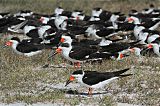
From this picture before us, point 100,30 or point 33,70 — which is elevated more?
point 33,70

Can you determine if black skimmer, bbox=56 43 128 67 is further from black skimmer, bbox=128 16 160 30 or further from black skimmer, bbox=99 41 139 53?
black skimmer, bbox=128 16 160 30

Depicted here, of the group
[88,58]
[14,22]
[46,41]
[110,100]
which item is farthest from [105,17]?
[110,100]

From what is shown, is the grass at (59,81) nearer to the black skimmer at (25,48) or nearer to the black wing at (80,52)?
the black skimmer at (25,48)

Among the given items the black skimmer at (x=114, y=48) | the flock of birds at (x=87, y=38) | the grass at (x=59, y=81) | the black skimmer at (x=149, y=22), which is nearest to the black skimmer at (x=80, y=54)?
the flock of birds at (x=87, y=38)

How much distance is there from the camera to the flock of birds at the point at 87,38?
12.3 metres

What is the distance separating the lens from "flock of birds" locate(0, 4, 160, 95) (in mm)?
12305

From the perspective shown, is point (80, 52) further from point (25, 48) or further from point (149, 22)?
point (149, 22)

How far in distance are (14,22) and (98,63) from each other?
23.4 ft

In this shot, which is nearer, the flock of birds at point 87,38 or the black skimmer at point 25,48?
the flock of birds at point 87,38

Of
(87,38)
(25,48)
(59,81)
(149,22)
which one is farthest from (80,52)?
(149,22)

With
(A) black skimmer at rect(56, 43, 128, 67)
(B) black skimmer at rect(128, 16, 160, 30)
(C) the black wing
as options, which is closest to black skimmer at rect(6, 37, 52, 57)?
(A) black skimmer at rect(56, 43, 128, 67)

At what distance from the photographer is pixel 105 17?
22188 mm

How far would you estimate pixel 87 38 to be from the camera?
704 inches

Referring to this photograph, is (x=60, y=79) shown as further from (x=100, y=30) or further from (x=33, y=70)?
(x=100, y=30)
